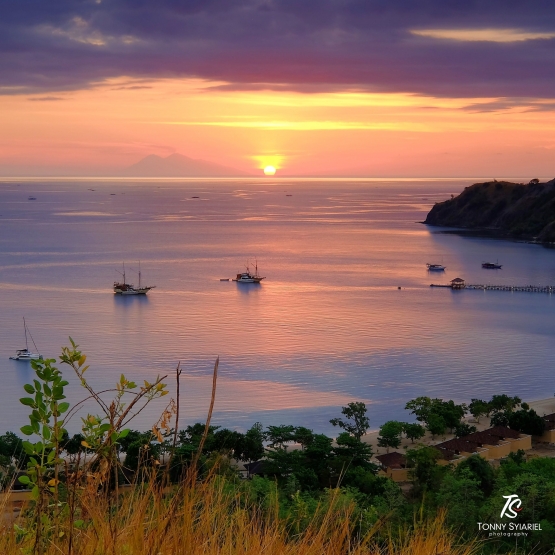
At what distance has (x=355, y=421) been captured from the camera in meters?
14.5

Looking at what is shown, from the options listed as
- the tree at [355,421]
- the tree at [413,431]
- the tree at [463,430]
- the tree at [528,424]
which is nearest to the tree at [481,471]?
the tree at [413,431]

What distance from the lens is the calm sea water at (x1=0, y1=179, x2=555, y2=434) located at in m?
17.5

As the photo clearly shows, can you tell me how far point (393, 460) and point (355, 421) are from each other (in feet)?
9.65

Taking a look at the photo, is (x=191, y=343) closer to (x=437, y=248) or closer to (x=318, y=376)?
(x=318, y=376)

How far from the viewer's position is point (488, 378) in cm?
1867

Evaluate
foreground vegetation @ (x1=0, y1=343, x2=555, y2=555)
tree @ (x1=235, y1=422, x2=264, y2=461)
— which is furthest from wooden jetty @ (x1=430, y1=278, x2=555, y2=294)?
tree @ (x1=235, y1=422, x2=264, y2=461)

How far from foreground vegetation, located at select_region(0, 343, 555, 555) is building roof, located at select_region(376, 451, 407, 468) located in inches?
8.3

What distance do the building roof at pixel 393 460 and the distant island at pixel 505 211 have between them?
154ft

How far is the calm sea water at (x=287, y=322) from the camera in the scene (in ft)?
57.5

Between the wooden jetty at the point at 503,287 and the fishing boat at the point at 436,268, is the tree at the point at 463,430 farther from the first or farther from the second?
the fishing boat at the point at 436,268

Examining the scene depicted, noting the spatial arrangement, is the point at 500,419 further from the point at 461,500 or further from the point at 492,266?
the point at 492,266

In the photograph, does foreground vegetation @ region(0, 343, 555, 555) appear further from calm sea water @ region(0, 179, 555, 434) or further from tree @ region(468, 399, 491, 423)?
calm sea water @ region(0, 179, 555, 434)

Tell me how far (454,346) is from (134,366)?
9.37 metres

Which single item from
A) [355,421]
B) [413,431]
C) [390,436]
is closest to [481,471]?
[390,436]
